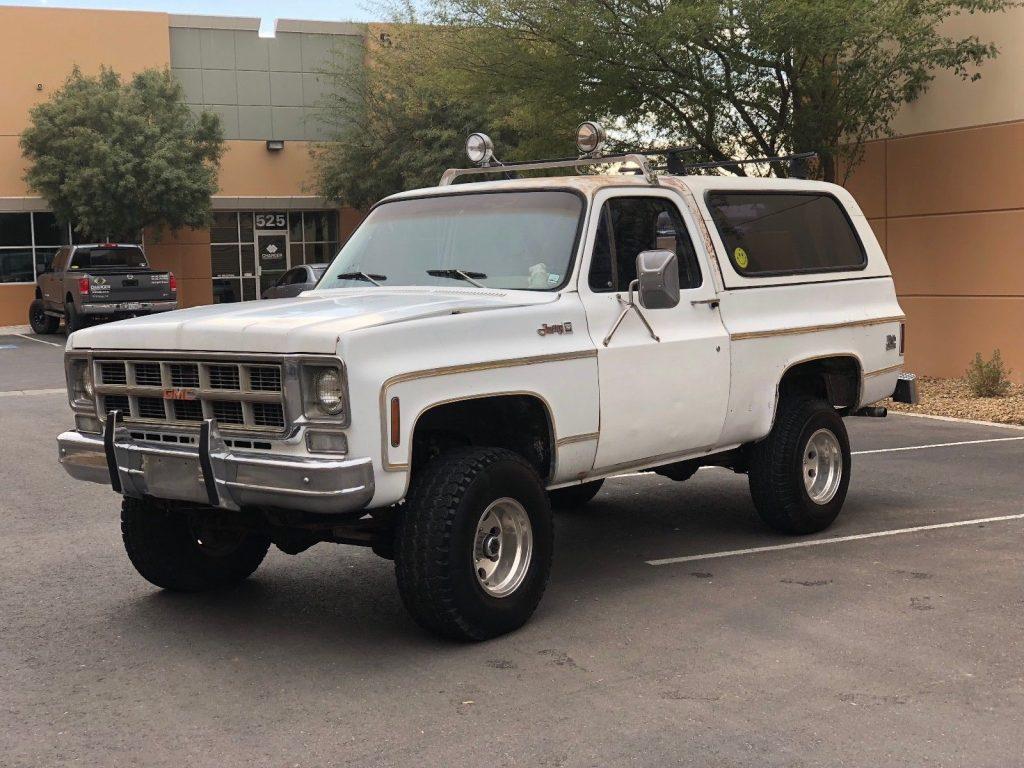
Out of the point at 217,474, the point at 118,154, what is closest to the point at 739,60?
the point at 217,474

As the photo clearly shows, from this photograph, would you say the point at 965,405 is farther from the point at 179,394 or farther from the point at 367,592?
the point at 179,394

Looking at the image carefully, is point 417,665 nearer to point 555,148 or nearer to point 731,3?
point 731,3

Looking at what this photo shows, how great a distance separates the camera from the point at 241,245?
125 feet

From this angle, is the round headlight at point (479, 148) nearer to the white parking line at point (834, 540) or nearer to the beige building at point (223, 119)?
the white parking line at point (834, 540)

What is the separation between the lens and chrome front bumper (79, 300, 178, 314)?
2620cm

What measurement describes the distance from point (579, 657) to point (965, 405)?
10044 mm

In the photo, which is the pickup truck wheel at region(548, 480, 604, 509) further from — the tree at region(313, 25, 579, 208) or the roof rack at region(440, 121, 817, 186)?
the tree at region(313, 25, 579, 208)

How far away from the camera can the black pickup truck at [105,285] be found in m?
26.3

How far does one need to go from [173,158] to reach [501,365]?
28.6 metres

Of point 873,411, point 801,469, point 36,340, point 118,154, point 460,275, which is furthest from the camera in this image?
point 118,154

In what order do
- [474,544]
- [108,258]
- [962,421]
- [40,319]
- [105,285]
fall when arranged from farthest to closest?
[40,319]
[108,258]
[105,285]
[962,421]
[474,544]

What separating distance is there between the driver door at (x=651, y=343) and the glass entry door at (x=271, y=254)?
32.1m

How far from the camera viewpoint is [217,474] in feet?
17.9

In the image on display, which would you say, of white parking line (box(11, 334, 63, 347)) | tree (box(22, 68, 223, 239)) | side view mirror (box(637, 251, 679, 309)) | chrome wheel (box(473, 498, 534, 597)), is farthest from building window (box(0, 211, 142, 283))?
chrome wheel (box(473, 498, 534, 597))
